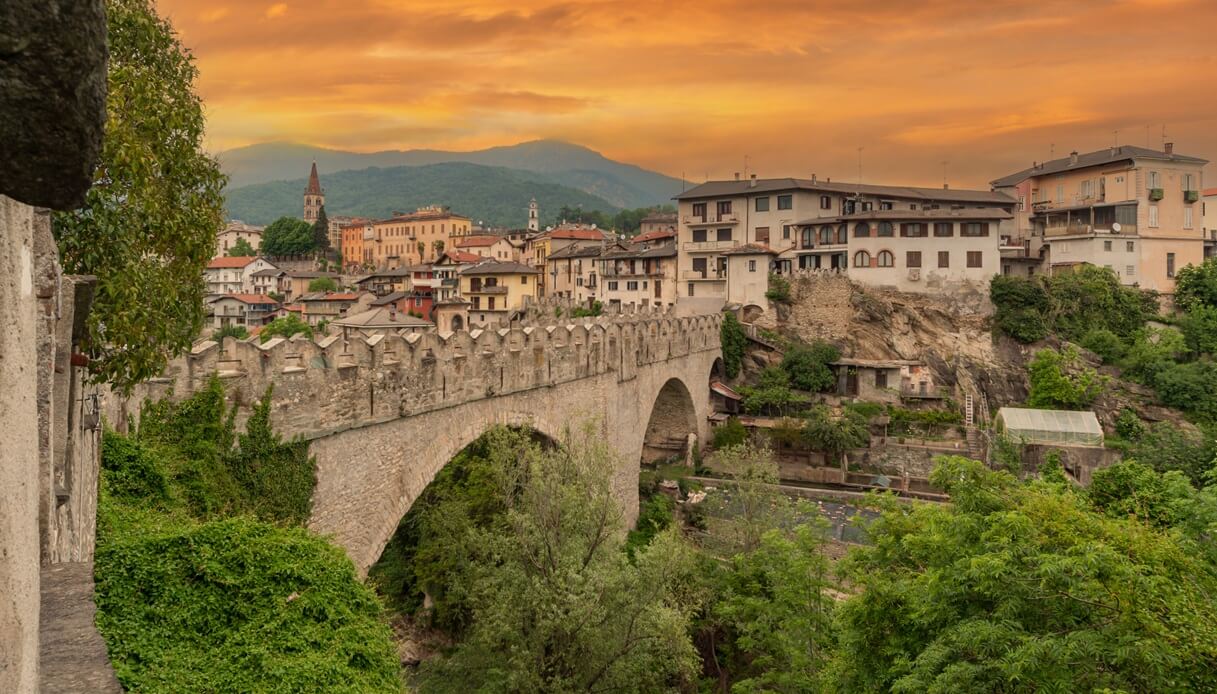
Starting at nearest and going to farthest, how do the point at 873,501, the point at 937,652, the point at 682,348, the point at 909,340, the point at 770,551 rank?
the point at 937,652, the point at 873,501, the point at 770,551, the point at 682,348, the point at 909,340

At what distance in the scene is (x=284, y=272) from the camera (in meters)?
96.6

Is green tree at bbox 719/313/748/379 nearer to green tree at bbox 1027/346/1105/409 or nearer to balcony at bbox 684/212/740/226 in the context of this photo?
balcony at bbox 684/212/740/226

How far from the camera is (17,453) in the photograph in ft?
13.6

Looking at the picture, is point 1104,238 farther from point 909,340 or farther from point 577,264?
point 577,264

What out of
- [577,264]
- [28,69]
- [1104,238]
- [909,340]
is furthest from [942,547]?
[577,264]

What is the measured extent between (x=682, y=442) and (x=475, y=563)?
23.6 metres

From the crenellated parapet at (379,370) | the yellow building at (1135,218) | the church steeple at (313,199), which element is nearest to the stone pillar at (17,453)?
the crenellated parapet at (379,370)

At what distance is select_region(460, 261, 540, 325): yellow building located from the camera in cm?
7125

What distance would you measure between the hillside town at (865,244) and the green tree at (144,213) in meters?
27.0

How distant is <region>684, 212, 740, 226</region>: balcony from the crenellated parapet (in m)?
32.6

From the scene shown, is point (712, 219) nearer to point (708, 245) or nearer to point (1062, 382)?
point (708, 245)

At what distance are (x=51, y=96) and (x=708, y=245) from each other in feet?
185

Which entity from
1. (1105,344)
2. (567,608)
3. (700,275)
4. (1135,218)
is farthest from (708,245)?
(567,608)

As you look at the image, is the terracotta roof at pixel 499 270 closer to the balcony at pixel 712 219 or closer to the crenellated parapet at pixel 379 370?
the balcony at pixel 712 219
